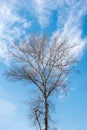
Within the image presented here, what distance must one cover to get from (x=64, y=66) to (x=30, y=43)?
4.16 m

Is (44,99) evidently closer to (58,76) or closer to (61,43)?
(58,76)

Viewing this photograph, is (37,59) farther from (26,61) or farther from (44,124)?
(44,124)

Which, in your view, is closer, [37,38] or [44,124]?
[44,124]

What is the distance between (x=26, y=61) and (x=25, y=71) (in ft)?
3.41

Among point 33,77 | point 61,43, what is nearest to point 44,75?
point 33,77

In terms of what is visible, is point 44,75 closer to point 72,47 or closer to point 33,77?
point 33,77

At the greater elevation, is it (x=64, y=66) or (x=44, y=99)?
(x=64, y=66)

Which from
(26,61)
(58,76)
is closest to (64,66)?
(58,76)

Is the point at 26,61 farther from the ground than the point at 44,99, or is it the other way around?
the point at 26,61

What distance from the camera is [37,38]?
4269 cm

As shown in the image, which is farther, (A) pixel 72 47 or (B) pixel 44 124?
(A) pixel 72 47

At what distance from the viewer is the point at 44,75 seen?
41.6m

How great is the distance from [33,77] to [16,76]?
1.85 m

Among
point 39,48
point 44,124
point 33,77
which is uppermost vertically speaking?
point 39,48
